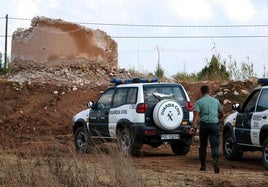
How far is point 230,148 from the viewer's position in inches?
652

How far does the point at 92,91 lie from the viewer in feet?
94.8

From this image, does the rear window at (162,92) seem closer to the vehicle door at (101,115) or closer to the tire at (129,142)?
the tire at (129,142)

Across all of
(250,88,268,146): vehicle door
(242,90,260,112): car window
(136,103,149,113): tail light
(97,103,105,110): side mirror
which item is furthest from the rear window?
(250,88,268,146): vehicle door

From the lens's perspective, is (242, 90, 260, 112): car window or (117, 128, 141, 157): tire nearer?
(242, 90, 260, 112): car window

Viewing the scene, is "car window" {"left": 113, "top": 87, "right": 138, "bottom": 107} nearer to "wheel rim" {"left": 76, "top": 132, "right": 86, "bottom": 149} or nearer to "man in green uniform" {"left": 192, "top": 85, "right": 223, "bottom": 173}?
"wheel rim" {"left": 76, "top": 132, "right": 86, "bottom": 149}

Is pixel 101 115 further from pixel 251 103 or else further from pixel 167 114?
pixel 251 103

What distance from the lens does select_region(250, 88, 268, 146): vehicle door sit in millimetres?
14602

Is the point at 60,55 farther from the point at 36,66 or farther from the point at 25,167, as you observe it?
the point at 25,167

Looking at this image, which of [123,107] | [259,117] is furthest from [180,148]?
[259,117]

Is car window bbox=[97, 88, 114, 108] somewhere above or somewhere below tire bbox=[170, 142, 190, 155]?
above

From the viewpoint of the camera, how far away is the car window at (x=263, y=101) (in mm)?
14723

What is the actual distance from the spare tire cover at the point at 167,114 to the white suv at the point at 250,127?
3.87 feet

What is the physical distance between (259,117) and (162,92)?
114 inches

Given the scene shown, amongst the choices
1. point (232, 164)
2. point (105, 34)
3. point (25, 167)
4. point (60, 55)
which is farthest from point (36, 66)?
point (25, 167)
